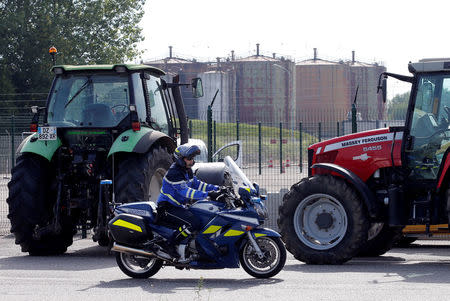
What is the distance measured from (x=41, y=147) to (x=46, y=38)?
A: 33.2 m

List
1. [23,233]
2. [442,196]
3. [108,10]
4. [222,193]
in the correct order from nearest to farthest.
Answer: [222,193]
[442,196]
[23,233]
[108,10]

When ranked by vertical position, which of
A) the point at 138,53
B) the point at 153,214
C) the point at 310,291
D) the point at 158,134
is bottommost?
the point at 310,291

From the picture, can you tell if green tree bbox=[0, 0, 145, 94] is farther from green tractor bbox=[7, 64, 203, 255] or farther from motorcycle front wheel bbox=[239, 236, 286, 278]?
motorcycle front wheel bbox=[239, 236, 286, 278]

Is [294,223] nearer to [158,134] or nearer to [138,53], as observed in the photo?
[158,134]

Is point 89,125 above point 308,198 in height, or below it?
above

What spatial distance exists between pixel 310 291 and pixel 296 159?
644 inches

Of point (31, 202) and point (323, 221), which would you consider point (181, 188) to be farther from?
point (31, 202)

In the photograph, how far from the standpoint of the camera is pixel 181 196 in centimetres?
1070

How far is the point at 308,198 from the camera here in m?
12.5

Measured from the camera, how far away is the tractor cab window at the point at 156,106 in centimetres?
1434

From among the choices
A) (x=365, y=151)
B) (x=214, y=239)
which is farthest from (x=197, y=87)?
(x=214, y=239)

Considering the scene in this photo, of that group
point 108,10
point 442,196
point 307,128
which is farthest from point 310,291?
point 108,10

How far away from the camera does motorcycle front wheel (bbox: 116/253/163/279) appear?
35.4 ft

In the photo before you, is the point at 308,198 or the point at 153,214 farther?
the point at 308,198
